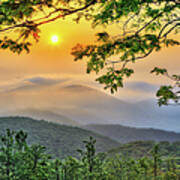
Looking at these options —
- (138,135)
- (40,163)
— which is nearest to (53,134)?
(138,135)

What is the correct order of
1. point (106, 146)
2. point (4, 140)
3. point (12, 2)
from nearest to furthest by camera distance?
point (4, 140) → point (12, 2) → point (106, 146)

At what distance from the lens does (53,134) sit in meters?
59.5

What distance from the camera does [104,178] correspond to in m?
5.90

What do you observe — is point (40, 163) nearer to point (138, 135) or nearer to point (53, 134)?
point (53, 134)

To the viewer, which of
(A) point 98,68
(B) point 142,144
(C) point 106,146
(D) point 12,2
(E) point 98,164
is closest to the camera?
(D) point 12,2

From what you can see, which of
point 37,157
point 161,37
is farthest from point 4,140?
point 161,37

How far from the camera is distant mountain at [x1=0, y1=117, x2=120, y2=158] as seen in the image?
52500 mm

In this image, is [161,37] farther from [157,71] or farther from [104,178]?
[104,178]

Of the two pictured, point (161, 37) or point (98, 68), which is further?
point (161, 37)

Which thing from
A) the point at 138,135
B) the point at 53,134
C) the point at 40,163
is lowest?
the point at 40,163

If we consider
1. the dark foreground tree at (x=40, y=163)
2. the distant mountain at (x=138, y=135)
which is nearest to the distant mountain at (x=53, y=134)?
the distant mountain at (x=138, y=135)

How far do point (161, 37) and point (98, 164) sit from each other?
4237mm

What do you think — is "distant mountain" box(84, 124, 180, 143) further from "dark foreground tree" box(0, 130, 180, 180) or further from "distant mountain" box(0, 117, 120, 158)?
"dark foreground tree" box(0, 130, 180, 180)

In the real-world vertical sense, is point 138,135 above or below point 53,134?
above
